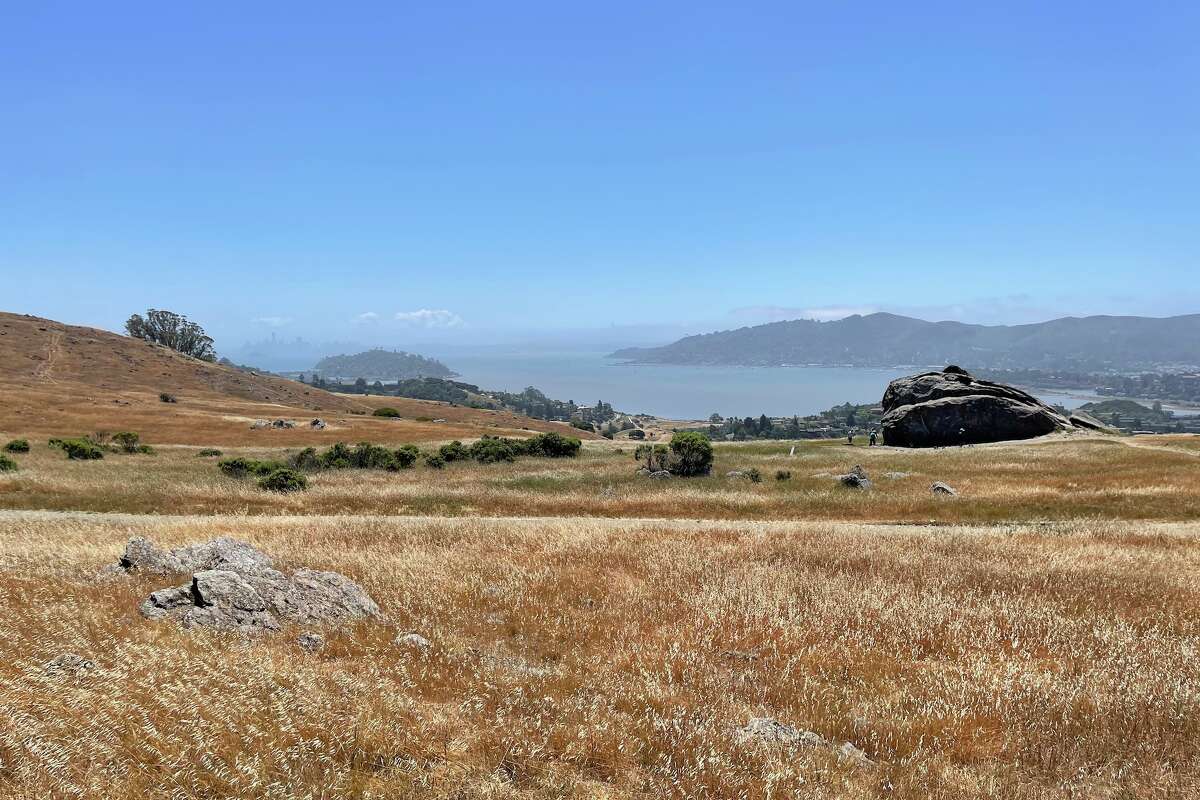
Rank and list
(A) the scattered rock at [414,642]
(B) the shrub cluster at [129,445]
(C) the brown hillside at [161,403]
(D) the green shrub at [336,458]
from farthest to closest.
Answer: (C) the brown hillside at [161,403]
(B) the shrub cluster at [129,445]
(D) the green shrub at [336,458]
(A) the scattered rock at [414,642]

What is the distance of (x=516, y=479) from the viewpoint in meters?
32.3

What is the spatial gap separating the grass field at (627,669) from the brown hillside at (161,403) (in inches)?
1844

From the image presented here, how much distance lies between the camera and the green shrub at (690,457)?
3509 centimetres

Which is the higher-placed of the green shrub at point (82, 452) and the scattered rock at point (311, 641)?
the scattered rock at point (311, 641)

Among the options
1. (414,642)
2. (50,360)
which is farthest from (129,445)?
(50,360)

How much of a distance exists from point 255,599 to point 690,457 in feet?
95.3

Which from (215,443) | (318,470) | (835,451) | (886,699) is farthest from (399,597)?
(215,443)

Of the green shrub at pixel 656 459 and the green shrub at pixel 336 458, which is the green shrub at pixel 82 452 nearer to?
the green shrub at pixel 336 458

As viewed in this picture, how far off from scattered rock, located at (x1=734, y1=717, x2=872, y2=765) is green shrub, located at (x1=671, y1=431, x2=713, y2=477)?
96.1ft

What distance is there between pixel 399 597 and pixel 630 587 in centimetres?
393

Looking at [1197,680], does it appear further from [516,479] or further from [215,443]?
[215,443]

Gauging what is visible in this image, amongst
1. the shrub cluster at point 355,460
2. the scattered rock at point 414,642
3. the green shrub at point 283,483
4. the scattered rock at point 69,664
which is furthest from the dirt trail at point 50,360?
the scattered rock at point 414,642

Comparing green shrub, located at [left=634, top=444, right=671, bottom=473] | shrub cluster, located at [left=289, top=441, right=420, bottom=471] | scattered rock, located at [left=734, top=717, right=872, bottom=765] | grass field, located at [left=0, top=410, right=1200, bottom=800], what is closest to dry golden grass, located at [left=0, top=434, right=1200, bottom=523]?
green shrub, located at [left=634, top=444, right=671, bottom=473]

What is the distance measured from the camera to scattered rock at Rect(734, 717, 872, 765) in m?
5.24
